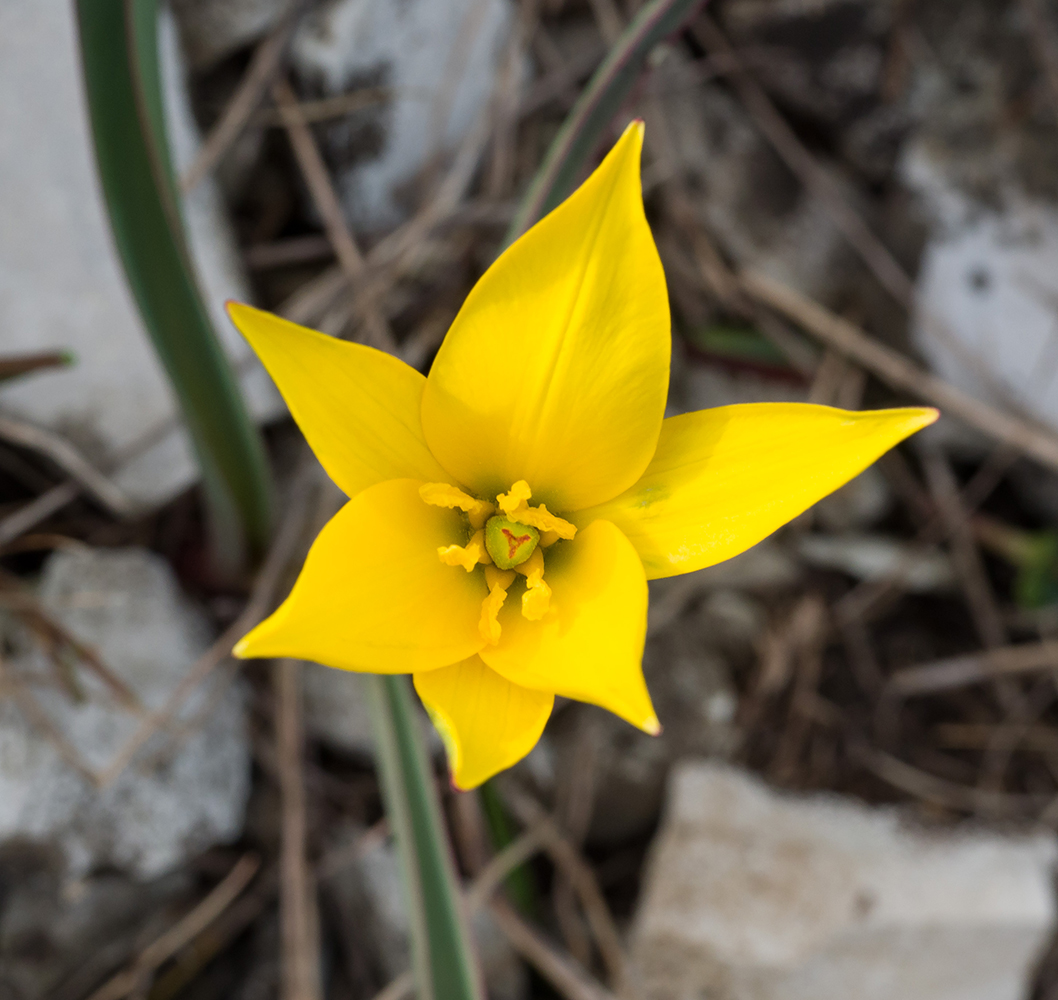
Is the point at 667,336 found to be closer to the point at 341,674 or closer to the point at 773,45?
the point at 341,674

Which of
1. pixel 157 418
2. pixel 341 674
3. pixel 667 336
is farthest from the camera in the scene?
pixel 341 674

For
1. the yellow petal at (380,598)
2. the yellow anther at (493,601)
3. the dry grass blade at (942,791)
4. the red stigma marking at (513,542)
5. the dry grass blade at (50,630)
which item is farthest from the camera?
the dry grass blade at (942,791)

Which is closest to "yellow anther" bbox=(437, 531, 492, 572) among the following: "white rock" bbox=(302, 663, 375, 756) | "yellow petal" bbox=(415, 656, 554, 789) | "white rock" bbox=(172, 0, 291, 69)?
"yellow petal" bbox=(415, 656, 554, 789)

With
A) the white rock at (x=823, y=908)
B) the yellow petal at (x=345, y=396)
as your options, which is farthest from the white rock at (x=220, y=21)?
the white rock at (x=823, y=908)

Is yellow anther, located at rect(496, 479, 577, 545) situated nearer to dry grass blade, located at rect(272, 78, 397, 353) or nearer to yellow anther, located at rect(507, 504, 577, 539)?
yellow anther, located at rect(507, 504, 577, 539)

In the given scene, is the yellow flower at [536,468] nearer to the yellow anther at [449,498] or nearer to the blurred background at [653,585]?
the yellow anther at [449,498]

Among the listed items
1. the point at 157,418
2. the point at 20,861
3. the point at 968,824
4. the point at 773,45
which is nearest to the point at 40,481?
the point at 157,418

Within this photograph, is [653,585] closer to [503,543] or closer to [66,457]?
[503,543]
